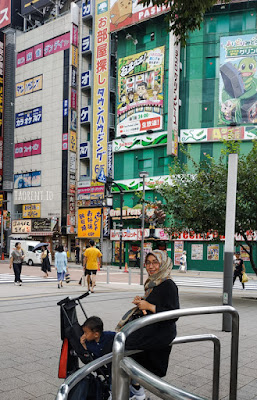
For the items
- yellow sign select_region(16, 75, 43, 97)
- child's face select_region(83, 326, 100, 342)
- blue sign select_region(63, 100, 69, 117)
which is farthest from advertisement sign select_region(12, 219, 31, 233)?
child's face select_region(83, 326, 100, 342)

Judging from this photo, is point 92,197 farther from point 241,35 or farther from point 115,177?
point 241,35

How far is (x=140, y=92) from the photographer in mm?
37969

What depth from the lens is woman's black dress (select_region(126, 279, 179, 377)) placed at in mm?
3277

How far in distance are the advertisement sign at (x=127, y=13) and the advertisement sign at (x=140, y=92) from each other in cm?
320

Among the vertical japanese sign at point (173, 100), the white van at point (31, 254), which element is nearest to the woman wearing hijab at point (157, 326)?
the white van at point (31, 254)

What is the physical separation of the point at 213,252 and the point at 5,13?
4254cm

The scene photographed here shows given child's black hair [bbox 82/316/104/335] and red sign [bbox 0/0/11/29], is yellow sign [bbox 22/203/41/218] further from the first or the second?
child's black hair [bbox 82/316/104/335]

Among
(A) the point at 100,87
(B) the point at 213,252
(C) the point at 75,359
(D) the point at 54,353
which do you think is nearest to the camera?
(C) the point at 75,359

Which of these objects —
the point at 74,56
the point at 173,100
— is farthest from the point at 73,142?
the point at 173,100

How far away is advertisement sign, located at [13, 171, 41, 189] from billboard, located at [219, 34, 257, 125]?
23.1m

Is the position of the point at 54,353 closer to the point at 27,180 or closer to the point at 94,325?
the point at 94,325

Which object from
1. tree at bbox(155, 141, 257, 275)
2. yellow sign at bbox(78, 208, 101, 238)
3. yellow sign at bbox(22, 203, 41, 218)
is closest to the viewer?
tree at bbox(155, 141, 257, 275)

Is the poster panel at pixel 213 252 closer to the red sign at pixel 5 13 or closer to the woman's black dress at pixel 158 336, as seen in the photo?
the woman's black dress at pixel 158 336

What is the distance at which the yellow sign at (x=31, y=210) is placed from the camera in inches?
1845
